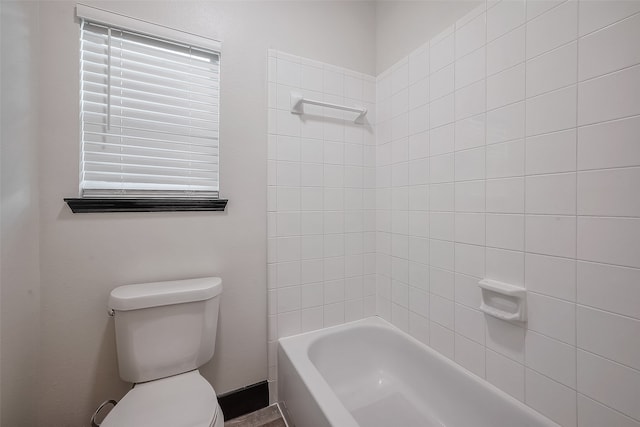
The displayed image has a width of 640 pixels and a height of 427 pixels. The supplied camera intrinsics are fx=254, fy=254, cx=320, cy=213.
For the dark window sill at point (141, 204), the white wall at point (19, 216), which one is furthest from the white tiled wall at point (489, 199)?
the white wall at point (19, 216)

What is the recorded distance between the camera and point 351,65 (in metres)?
1.67

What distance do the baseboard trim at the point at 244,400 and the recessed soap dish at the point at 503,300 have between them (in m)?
1.24

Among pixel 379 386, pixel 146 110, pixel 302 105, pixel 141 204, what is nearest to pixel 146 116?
pixel 146 110

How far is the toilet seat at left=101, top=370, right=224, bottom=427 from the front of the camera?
854mm

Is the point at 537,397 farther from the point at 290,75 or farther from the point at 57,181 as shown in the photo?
the point at 57,181

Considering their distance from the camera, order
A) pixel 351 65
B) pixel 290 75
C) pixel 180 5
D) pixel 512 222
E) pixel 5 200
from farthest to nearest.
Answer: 1. pixel 351 65
2. pixel 290 75
3. pixel 180 5
4. pixel 512 222
5. pixel 5 200

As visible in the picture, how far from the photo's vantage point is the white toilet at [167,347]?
919mm

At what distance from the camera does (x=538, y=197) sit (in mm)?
911

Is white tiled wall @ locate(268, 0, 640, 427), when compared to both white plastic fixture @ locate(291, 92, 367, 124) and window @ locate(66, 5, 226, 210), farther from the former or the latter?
window @ locate(66, 5, 226, 210)

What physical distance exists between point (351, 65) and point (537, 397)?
1896 mm

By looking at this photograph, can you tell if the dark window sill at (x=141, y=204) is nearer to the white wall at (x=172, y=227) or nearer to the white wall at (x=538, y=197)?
the white wall at (x=172, y=227)

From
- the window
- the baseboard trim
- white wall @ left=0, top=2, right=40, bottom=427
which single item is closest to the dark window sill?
Answer: the window

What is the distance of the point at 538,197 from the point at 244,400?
1.69 m

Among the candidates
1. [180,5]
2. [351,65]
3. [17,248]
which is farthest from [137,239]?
[351,65]
